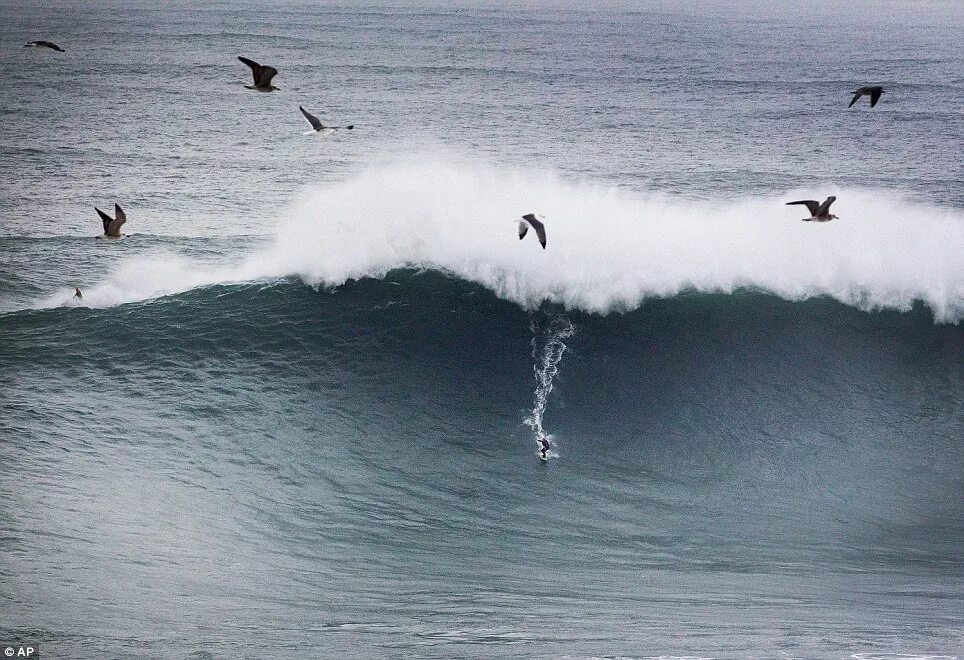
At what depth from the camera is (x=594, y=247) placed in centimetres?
2192

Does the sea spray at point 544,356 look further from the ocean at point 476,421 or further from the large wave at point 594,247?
the large wave at point 594,247

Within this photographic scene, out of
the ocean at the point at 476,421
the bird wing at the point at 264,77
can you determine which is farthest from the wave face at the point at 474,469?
the bird wing at the point at 264,77

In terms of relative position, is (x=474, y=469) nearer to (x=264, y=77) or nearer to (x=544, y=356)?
(x=544, y=356)

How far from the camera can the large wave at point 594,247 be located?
2105cm

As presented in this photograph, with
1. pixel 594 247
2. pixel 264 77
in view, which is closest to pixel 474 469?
pixel 264 77

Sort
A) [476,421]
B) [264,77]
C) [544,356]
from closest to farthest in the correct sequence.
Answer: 1. [264,77]
2. [476,421]
3. [544,356]

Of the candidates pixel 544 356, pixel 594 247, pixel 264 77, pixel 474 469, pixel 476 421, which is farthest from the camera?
pixel 594 247

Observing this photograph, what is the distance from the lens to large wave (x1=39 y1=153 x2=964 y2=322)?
21047 millimetres

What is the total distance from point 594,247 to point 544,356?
3.69 meters

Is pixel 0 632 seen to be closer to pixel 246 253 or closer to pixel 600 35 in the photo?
pixel 246 253

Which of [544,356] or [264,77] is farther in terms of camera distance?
[544,356]

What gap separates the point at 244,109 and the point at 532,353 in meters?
34.0

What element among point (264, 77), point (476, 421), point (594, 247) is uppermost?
point (264, 77)

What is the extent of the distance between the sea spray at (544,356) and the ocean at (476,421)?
0.25ft
